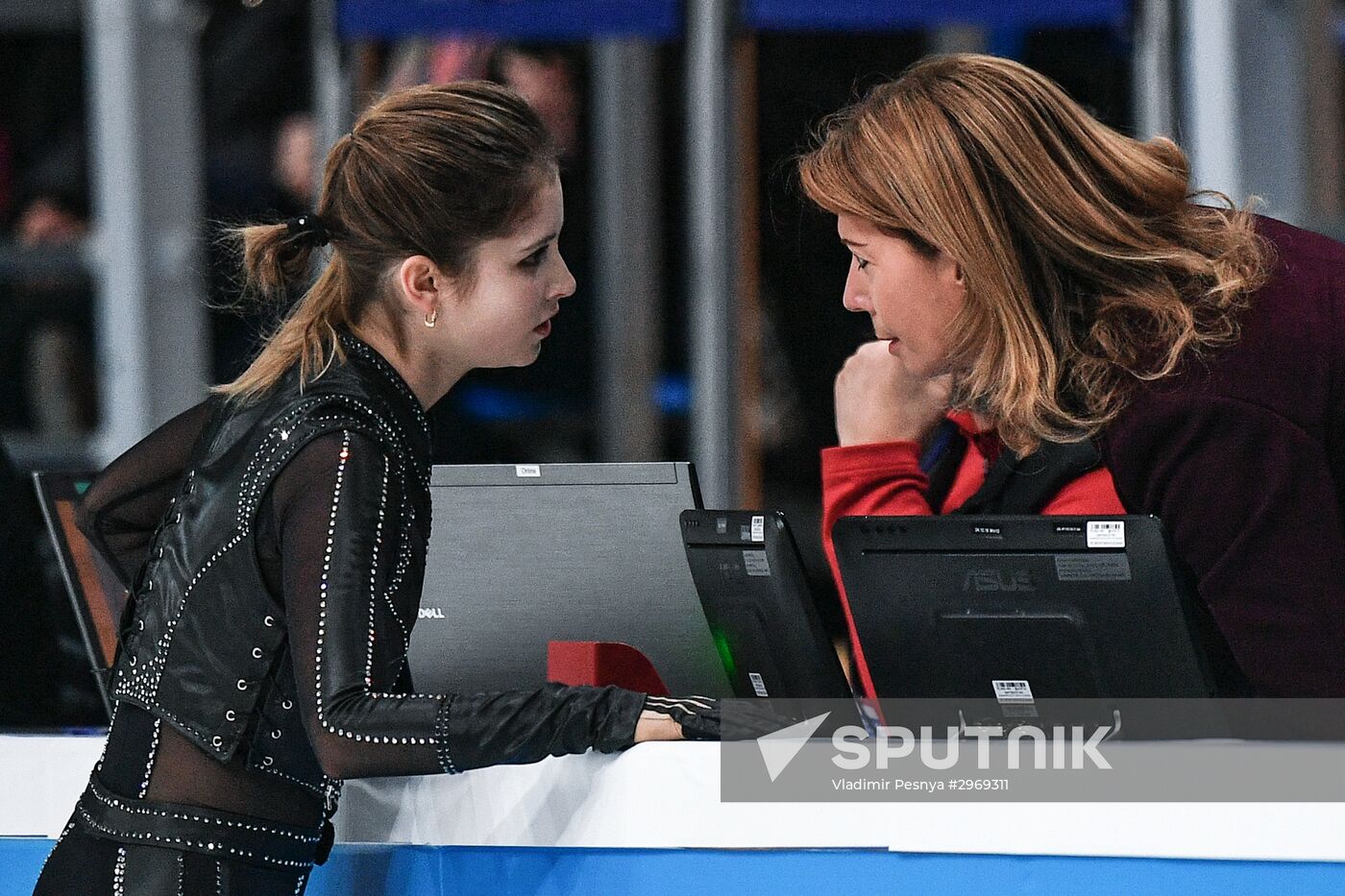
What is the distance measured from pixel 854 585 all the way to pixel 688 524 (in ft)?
0.57

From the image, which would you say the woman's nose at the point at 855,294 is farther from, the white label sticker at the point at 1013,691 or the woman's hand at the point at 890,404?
the white label sticker at the point at 1013,691

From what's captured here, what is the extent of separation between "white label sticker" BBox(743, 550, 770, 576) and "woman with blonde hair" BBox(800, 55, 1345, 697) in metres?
0.28

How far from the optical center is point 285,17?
18.6 feet

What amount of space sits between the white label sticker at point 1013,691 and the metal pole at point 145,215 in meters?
3.95

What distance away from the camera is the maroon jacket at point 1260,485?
1497mm

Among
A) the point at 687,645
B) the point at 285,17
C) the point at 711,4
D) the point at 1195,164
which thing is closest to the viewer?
the point at 687,645

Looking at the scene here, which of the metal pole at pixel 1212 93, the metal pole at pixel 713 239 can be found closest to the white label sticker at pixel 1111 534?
the metal pole at pixel 1212 93

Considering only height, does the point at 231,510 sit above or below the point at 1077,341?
below

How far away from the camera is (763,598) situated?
Result: 1571mm

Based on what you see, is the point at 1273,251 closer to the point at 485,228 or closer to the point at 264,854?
the point at 485,228

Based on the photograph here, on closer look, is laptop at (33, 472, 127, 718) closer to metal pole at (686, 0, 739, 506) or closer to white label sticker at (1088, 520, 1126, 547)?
white label sticker at (1088, 520, 1126, 547)

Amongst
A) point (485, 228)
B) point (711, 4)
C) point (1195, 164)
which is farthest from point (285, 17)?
point (485, 228)

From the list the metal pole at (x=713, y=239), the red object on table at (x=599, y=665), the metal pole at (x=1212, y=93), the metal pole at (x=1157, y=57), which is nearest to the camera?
the red object on table at (x=599, y=665)

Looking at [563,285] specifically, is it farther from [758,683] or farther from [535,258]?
[758,683]
